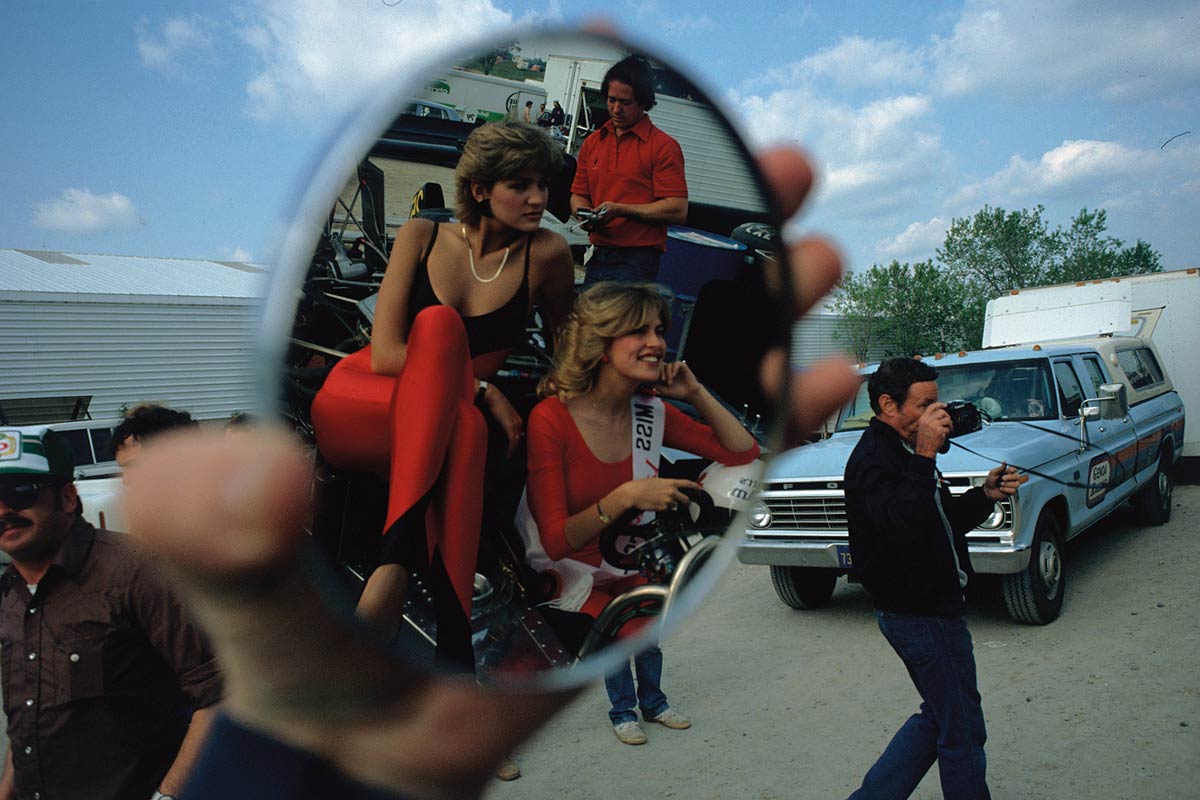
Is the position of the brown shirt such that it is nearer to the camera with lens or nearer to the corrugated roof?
the corrugated roof

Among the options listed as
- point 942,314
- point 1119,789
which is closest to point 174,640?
point 1119,789

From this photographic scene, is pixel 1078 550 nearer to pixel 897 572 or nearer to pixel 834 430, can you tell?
pixel 834 430

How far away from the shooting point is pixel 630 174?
813 millimetres

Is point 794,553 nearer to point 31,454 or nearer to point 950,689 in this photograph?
point 950,689

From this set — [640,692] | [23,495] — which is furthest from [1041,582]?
[23,495]

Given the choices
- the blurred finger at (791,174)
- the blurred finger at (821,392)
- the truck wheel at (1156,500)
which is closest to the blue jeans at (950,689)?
the blurred finger at (821,392)

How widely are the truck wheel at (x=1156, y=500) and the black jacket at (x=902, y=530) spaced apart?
6280 mm

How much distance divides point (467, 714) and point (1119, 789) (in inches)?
155

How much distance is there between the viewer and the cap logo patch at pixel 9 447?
2221mm

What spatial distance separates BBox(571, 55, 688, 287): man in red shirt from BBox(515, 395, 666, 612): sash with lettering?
124mm

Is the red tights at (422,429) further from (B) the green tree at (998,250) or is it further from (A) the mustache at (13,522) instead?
(B) the green tree at (998,250)

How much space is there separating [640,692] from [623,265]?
4.44m

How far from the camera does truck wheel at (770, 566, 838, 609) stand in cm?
669

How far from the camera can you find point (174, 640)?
2.26 metres
